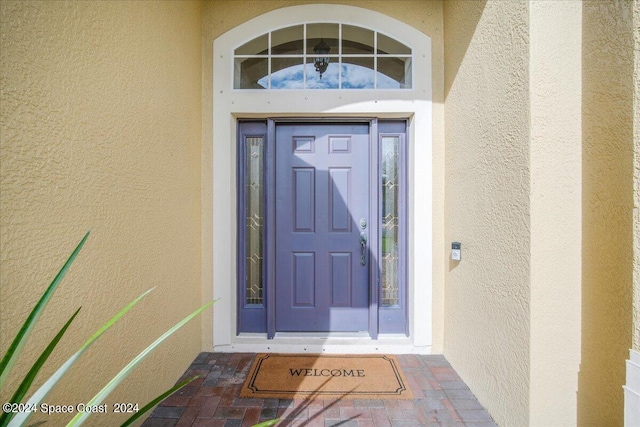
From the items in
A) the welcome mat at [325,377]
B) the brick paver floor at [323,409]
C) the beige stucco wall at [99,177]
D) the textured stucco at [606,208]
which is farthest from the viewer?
the welcome mat at [325,377]

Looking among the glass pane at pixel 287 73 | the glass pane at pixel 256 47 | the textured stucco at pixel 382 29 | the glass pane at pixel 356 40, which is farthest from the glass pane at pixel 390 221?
the glass pane at pixel 256 47

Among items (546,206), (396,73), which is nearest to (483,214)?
(546,206)

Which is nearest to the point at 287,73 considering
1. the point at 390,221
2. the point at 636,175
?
the point at 390,221

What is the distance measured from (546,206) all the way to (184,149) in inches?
98.6

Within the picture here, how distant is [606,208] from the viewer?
4.99ft

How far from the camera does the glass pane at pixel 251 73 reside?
2752 mm

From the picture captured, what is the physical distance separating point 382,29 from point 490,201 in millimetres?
1833

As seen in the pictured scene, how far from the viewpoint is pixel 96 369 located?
1523mm

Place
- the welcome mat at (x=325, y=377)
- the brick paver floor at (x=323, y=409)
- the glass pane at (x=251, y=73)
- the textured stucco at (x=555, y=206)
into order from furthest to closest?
the glass pane at (x=251, y=73) < the welcome mat at (x=325, y=377) < the brick paver floor at (x=323, y=409) < the textured stucco at (x=555, y=206)

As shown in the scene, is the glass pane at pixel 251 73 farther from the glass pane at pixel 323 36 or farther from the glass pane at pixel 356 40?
the glass pane at pixel 356 40

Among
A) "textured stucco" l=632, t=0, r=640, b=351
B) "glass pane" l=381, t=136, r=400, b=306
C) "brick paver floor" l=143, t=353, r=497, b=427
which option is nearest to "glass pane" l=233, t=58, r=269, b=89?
"glass pane" l=381, t=136, r=400, b=306

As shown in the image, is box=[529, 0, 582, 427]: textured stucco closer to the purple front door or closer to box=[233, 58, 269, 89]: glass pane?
the purple front door

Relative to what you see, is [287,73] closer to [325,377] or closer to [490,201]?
[490,201]

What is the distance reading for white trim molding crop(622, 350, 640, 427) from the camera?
1.24m
